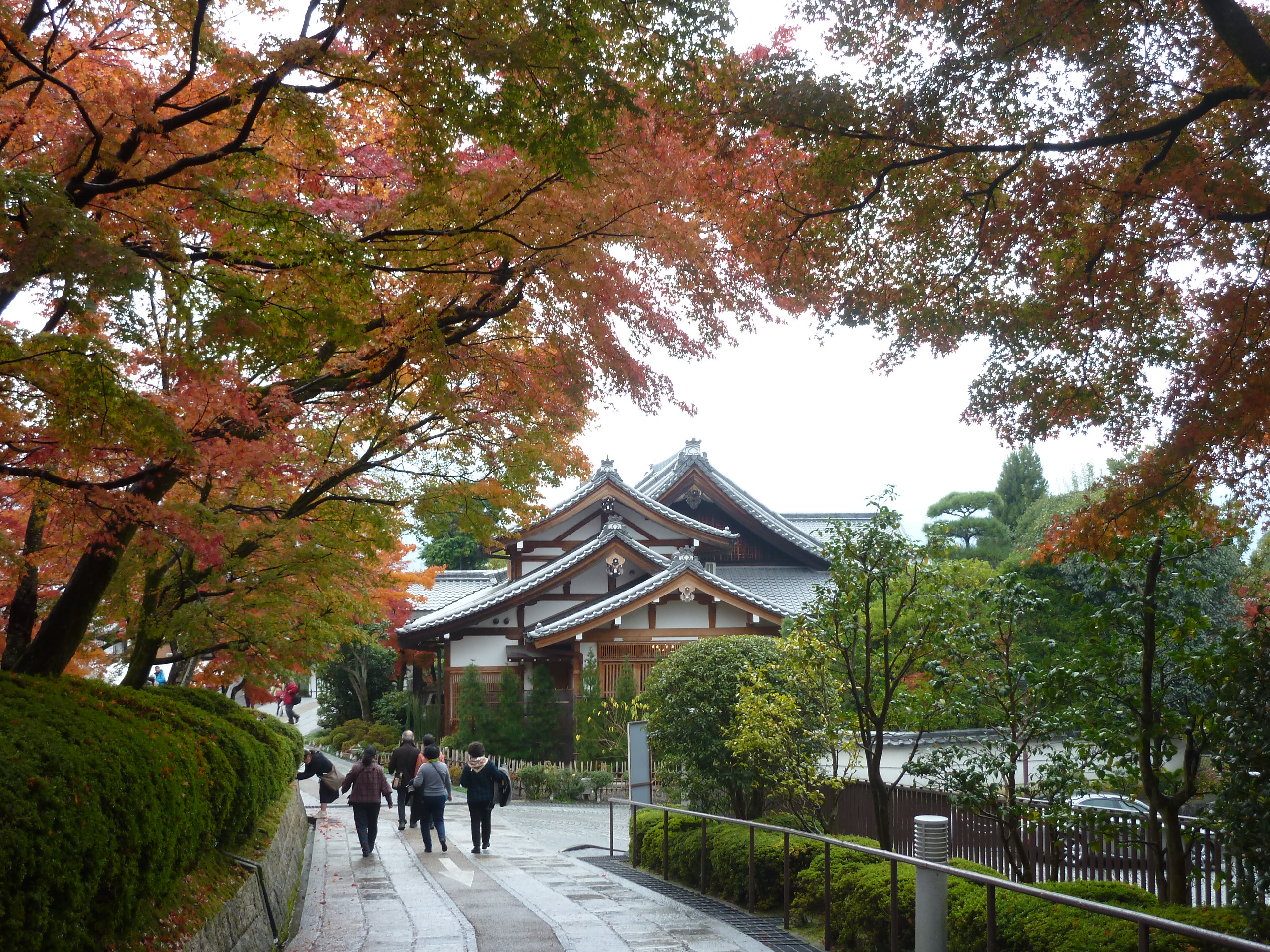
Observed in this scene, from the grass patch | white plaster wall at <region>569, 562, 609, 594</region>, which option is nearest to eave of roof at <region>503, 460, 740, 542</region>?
white plaster wall at <region>569, 562, 609, 594</region>

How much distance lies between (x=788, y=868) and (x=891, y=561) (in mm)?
2903

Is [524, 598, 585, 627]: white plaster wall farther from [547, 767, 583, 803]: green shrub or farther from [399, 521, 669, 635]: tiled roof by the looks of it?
[547, 767, 583, 803]: green shrub

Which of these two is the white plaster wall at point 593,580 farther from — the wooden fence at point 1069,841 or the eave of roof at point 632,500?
the wooden fence at point 1069,841

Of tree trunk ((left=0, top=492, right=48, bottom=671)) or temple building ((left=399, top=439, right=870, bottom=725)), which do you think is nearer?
tree trunk ((left=0, top=492, right=48, bottom=671))

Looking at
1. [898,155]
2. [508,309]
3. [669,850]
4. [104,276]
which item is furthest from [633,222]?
[669,850]

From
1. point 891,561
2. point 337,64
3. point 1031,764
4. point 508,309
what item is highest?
point 337,64

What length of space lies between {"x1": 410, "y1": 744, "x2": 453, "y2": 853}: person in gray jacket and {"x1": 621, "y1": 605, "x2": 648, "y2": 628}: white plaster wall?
439 inches

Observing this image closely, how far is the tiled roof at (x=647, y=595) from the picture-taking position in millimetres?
23562

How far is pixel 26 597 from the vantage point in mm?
7562

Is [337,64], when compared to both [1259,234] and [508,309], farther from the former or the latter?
[1259,234]

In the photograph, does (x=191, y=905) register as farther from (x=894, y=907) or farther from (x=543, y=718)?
(x=543, y=718)

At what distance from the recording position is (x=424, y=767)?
13133 millimetres

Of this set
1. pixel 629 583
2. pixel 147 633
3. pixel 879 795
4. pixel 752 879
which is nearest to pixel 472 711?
pixel 629 583

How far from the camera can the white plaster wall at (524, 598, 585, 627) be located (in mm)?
26312
